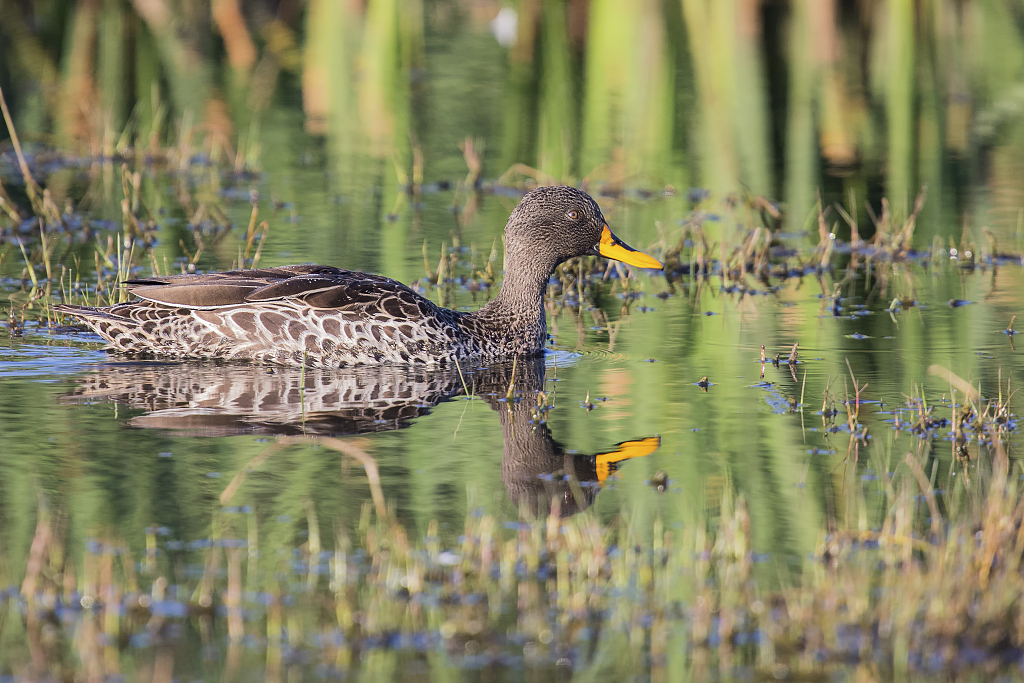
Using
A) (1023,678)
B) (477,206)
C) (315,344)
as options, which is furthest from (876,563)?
(477,206)

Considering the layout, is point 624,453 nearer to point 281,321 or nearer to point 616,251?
point 281,321

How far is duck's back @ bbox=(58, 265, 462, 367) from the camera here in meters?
10.2

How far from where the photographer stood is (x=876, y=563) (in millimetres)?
6426

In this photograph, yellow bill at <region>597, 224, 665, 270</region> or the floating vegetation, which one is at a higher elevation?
yellow bill at <region>597, 224, 665, 270</region>

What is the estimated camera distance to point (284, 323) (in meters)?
10.2

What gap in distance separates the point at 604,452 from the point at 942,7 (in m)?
19.5

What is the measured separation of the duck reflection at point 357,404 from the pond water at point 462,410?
0.03 m

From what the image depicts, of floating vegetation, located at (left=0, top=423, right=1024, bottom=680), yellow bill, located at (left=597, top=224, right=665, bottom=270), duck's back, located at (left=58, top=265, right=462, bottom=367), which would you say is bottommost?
floating vegetation, located at (left=0, top=423, right=1024, bottom=680)

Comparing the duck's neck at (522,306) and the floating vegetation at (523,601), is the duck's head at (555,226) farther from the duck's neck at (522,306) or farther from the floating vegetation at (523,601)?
the floating vegetation at (523,601)

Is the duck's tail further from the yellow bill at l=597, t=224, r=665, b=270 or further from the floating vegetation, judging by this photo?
the floating vegetation

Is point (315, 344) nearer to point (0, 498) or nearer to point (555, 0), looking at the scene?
point (0, 498)

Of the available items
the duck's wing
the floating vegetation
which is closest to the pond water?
the floating vegetation

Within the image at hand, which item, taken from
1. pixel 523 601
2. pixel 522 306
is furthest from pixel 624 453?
pixel 522 306

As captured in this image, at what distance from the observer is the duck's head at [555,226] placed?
11.1 metres
